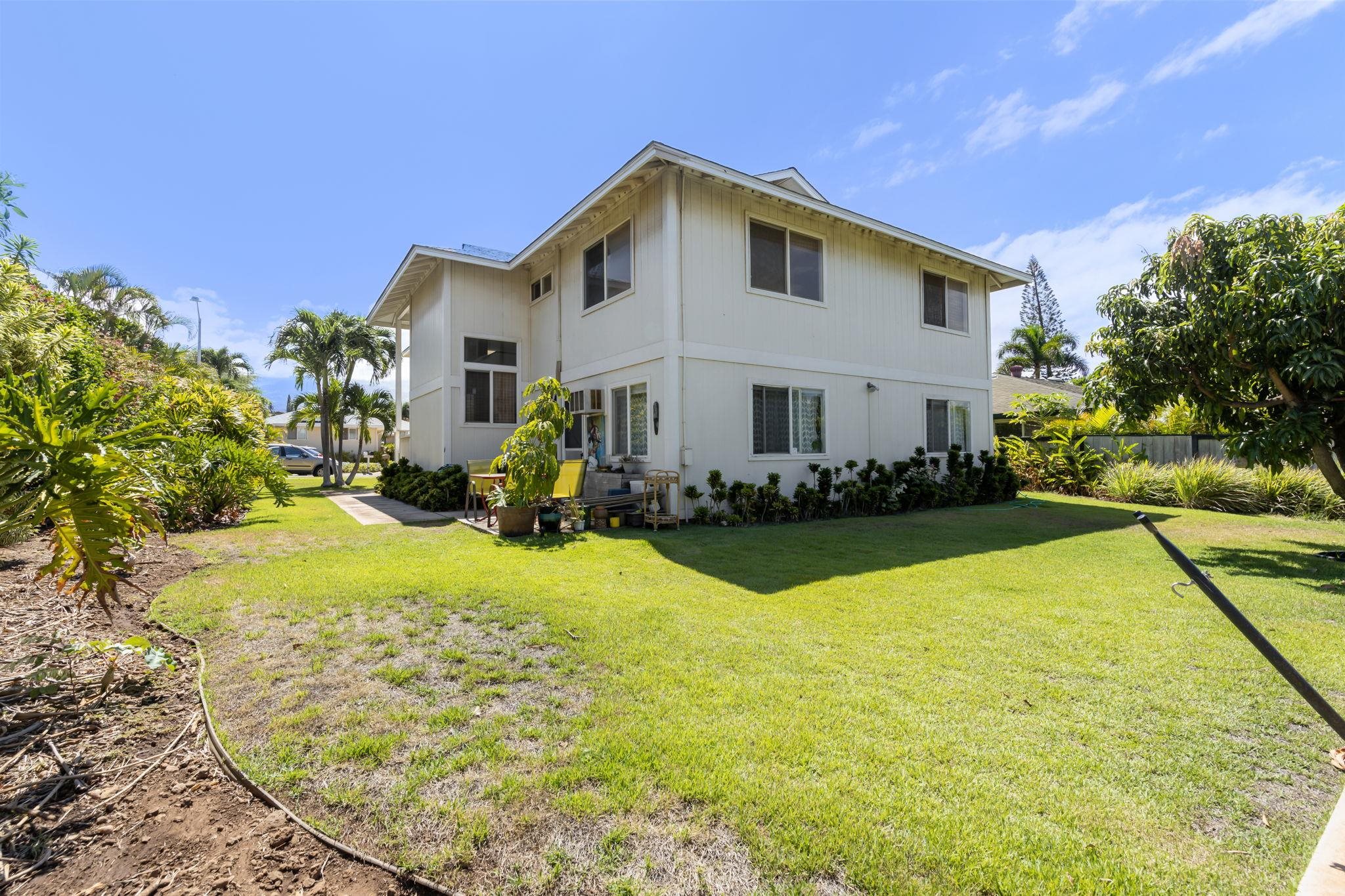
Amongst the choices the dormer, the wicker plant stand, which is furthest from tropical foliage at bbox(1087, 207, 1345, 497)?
the wicker plant stand

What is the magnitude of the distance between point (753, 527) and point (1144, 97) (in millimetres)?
10688

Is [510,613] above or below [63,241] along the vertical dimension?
below

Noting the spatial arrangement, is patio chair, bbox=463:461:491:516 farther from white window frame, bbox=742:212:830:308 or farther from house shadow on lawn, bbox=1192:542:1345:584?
house shadow on lawn, bbox=1192:542:1345:584

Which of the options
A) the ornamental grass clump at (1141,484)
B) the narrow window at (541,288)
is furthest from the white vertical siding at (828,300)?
the narrow window at (541,288)

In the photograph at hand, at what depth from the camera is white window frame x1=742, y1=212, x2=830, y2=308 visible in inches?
377

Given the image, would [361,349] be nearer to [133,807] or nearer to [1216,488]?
[133,807]

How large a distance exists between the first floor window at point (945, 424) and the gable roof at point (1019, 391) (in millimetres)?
6421

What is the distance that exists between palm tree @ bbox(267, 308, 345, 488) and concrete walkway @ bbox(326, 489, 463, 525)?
422 cm

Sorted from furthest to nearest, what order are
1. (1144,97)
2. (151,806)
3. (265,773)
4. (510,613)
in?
(1144,97), (510,613), (265,773), (151,806)

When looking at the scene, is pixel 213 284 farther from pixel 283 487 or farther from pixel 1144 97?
pixel 1144 97

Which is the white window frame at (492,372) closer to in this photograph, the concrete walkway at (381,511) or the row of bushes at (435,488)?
the row of bushes at (435,488)

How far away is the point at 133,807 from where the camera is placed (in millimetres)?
→ 2016

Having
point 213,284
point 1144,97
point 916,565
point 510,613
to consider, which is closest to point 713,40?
point 1144,97

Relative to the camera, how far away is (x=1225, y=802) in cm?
206
